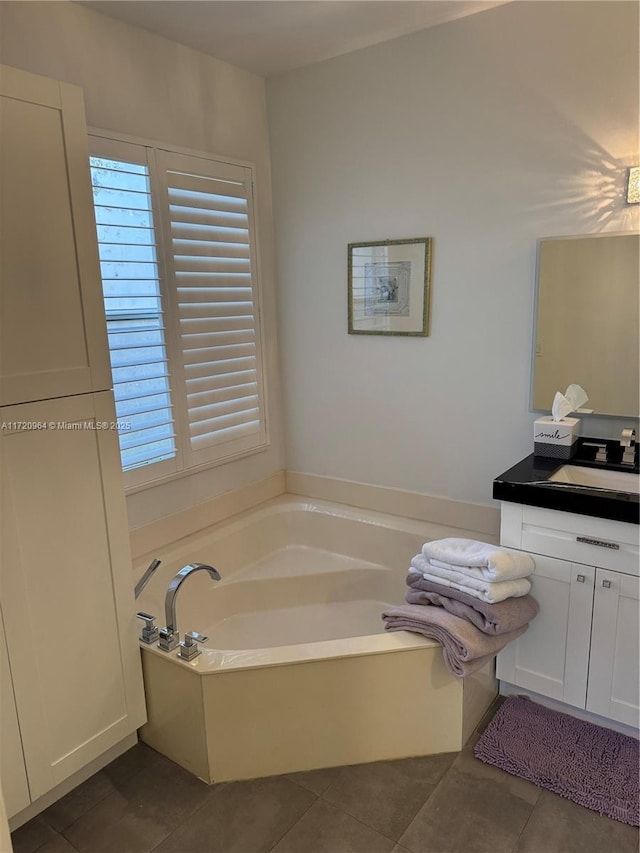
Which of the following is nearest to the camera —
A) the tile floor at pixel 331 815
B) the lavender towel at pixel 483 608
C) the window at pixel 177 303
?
the tile floor at pixel 331 815

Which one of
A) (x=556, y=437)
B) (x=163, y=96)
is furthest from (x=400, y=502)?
(x=163, y=96)

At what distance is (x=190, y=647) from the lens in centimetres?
194

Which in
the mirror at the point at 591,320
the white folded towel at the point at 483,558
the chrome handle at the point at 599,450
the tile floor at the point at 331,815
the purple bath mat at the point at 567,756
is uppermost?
the mirror at the point at 591,320

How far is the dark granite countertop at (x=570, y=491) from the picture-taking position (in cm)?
186

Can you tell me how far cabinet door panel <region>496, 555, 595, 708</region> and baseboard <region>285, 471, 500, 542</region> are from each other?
1.91 ft

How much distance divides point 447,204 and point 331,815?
237 centimetres

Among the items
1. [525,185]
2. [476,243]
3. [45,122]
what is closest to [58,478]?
[45,122]

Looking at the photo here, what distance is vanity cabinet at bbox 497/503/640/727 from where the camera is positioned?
1912 millimetres

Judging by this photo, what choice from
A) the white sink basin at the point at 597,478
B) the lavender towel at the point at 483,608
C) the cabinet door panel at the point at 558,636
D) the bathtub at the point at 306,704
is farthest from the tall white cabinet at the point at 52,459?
the white sink basin at the point at 597,478

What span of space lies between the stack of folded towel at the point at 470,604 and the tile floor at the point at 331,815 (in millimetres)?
389

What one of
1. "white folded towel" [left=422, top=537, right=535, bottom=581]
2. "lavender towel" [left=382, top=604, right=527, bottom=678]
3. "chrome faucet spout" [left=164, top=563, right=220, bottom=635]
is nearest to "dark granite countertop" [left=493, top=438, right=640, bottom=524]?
"white folded towel" [left=422, top=537, right=535, bottom=581]

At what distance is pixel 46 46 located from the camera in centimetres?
211

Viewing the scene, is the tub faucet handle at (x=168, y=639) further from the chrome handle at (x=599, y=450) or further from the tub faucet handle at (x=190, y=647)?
the chrome handle at (x=599, y=450)

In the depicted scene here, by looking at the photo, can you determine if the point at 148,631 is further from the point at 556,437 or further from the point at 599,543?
the point at 556,437
